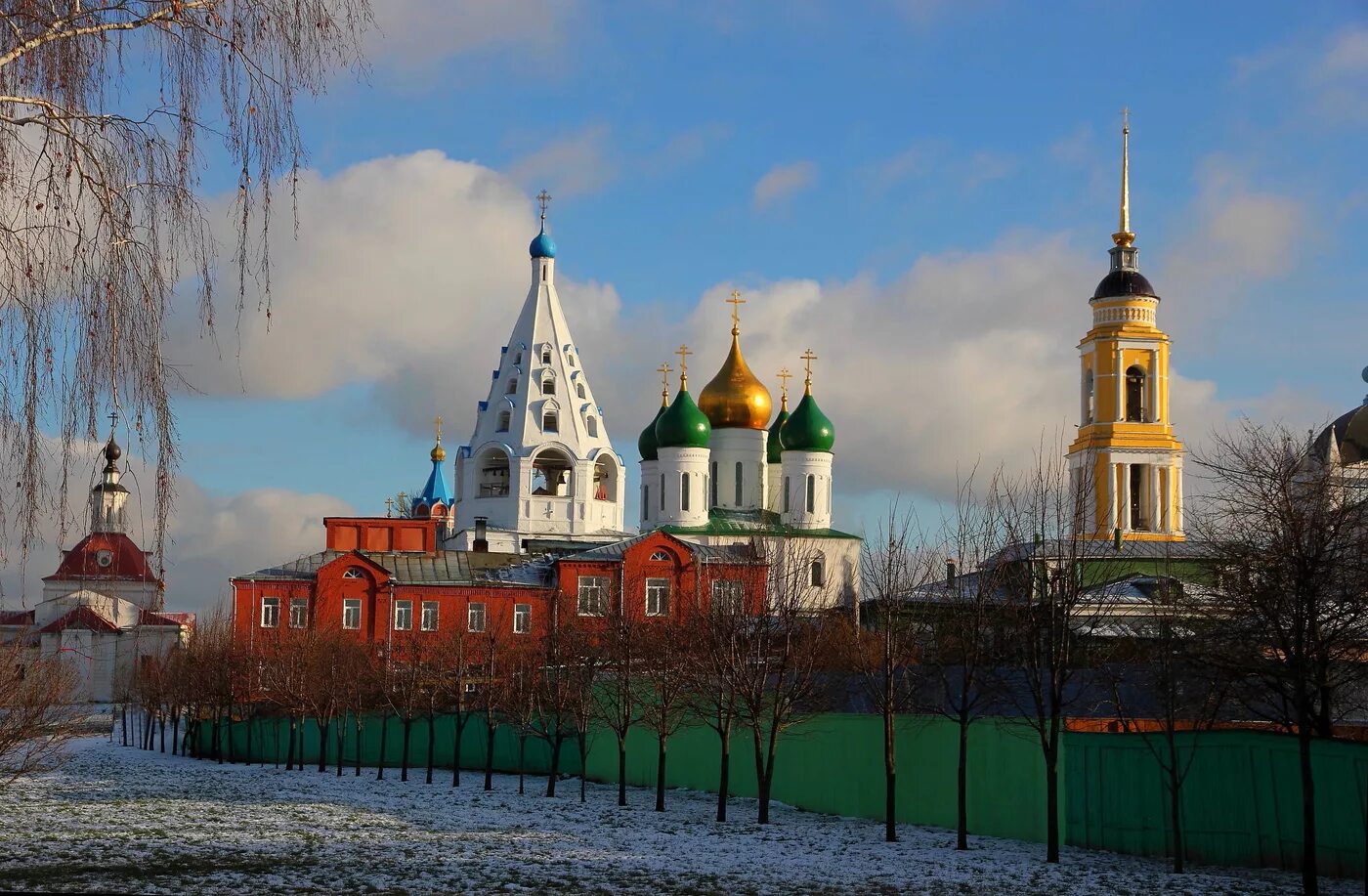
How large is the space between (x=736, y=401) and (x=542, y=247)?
10192mm

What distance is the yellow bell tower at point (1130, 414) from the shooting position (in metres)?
61.2

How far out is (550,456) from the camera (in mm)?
66875

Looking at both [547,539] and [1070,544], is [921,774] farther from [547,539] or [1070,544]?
[547,539]

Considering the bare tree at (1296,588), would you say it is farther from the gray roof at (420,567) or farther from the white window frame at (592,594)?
the gray roof at (420,567)

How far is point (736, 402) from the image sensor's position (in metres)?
68.2

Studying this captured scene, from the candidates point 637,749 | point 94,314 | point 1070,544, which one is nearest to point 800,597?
point 637,749

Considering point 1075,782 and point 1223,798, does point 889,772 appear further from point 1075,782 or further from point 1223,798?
point 1223,798

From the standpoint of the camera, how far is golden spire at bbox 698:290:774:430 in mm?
68125

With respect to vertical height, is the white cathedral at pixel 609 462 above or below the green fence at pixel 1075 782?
above

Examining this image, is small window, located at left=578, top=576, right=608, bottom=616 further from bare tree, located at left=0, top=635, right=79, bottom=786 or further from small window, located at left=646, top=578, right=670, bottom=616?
bare tree, located at left=0, top=635, right=79, bottom=786

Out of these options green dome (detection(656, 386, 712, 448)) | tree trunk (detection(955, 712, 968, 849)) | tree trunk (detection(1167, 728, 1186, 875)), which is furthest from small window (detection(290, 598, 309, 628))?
tree trunk (detection(1167, 728, 1186, 875))

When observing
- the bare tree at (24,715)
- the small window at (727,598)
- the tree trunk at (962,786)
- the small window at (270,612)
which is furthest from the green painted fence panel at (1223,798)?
the small window at (270,612)

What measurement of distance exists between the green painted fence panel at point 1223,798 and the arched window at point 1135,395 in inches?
1666

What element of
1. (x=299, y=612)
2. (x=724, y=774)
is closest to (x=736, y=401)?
(x=299, y=612)
